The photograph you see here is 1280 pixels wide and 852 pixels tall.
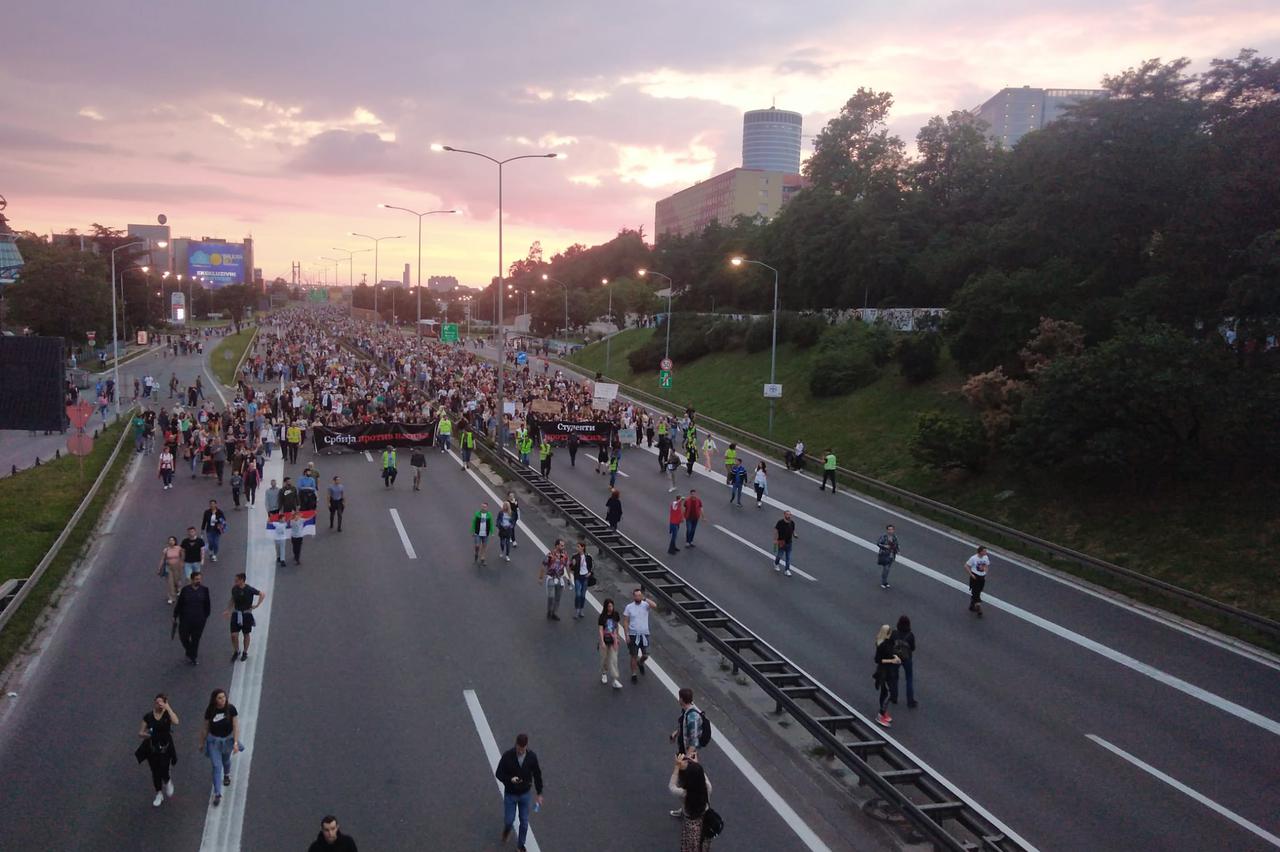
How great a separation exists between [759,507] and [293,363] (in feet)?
120

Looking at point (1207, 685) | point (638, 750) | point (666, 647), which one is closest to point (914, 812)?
point (638, 750)

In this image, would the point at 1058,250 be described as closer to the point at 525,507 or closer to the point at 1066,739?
the point at 525,507

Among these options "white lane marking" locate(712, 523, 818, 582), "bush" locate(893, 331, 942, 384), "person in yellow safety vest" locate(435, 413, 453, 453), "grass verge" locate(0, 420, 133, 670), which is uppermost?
"bush" locate(893, 331, 942, 384)

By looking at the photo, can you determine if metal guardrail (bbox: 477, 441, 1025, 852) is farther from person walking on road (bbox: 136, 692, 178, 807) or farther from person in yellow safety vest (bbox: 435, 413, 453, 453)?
person in yellow safety vest (bbox: 435, 413, 453, 453)

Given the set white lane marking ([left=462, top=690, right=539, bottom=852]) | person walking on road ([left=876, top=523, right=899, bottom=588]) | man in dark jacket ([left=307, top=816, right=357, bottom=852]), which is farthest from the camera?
person walking on road ([left=876, top=523, right=899, bottom=588])

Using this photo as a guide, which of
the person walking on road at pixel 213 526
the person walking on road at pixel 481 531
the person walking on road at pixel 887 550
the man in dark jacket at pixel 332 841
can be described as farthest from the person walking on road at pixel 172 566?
the person walking on road at pixel 887 550

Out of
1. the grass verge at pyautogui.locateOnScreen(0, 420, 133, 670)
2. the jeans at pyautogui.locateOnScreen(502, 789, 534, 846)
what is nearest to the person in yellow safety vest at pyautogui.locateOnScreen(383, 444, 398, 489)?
the grass verge at pyautogui.locateOnScreen(0, 420, 133, 670)

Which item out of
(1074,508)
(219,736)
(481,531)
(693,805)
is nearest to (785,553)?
(481,531)

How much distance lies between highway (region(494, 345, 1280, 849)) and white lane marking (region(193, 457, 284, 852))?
8.06m

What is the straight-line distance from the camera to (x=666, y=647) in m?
14.5

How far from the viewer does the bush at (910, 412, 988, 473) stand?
27.3 metres

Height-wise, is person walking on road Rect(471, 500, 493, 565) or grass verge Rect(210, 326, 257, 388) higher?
grass verge Rect(210, 326, 257, 388)

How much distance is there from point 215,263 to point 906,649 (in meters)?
97.5

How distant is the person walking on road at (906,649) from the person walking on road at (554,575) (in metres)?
5.82
